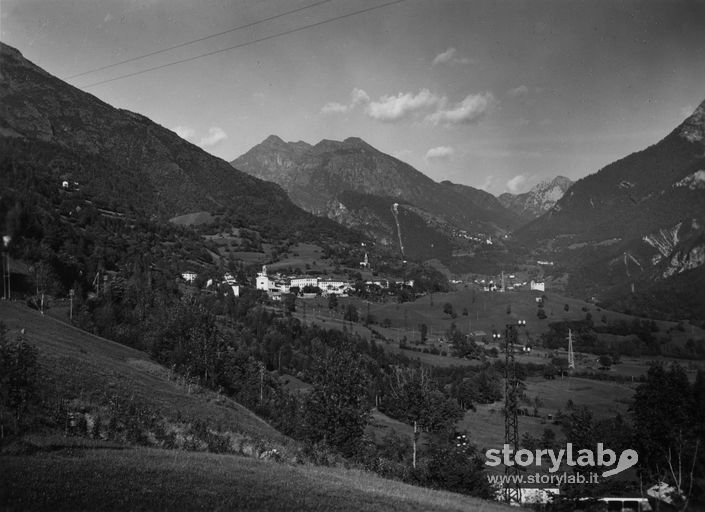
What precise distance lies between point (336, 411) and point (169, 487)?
2628cm

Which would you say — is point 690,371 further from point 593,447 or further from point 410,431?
point 593,447

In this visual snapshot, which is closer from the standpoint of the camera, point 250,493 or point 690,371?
point 250,493

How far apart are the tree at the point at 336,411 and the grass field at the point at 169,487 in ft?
65.0

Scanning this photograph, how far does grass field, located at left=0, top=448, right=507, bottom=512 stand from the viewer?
520 inches

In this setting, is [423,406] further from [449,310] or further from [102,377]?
[449,310]

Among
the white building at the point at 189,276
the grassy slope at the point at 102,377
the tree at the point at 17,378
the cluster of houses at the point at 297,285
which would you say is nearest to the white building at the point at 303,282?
the cluster of houses at the point at 297,285

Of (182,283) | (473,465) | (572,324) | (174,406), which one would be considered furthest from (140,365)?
(572,324)

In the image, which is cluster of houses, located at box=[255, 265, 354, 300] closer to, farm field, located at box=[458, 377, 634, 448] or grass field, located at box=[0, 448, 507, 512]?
farm field, located at box=[458, 377, 634, 448]

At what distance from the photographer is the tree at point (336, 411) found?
132 feet

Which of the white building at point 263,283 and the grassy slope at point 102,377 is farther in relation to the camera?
the white building at point 263,283

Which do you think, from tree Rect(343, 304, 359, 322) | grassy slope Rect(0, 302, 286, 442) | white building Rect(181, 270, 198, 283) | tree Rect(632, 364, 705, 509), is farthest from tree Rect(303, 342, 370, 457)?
white building Rect(181, 270, 198, 283)

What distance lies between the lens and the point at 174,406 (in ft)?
124

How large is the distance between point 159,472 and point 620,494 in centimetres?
3196

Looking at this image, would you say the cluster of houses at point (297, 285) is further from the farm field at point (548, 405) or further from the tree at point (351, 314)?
the farm field at point (548, 405)
